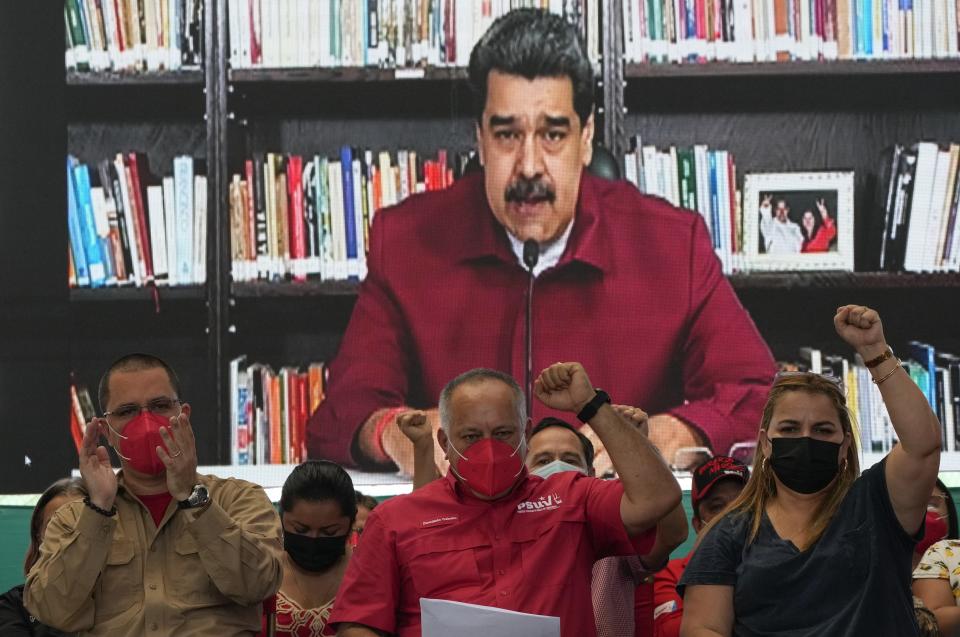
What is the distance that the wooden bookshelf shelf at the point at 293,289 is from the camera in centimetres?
452

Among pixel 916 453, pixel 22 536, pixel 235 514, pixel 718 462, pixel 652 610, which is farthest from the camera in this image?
pixel 22 536

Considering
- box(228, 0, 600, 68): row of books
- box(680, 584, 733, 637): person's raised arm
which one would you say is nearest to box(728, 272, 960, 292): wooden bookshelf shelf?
box(228, 0, 600, 68): row of books

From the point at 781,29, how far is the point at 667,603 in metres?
2.27

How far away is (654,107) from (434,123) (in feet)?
2.54

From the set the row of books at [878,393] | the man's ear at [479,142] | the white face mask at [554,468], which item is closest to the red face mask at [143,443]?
the white face mask at [554,468]

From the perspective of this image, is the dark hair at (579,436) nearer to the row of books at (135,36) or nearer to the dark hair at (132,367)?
the dark hair at (132,367)

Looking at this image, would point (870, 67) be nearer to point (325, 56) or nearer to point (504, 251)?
point (504, 251)

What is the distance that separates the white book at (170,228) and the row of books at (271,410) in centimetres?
37

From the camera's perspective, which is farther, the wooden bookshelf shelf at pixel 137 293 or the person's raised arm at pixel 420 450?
the wooden bookshelf shelf at pixel 137 293

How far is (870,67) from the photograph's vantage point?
454cm

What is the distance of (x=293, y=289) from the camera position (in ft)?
14.8

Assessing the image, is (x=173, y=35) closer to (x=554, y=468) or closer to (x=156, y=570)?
(x=554, y=468)

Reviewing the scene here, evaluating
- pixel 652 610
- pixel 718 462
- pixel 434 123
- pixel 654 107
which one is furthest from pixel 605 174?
pixel 652 610

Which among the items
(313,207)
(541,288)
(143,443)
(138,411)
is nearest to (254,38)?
(313,207)
